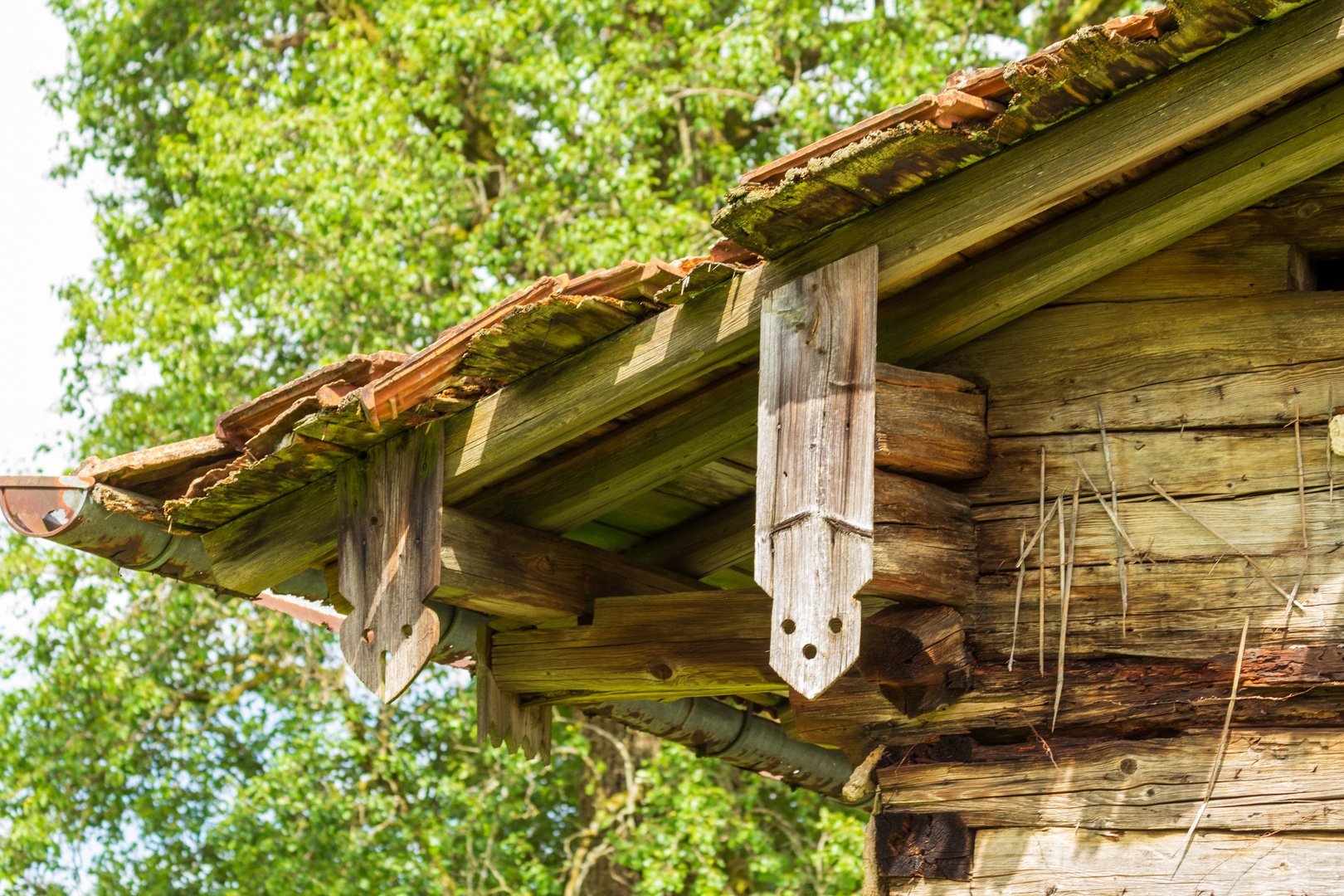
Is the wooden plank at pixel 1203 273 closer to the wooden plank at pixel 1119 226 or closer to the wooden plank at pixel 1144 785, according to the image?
the wooden plank at pixel 1119 226

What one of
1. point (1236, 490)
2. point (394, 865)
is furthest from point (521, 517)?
point (394, 865)

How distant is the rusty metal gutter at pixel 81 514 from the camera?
3287 mm

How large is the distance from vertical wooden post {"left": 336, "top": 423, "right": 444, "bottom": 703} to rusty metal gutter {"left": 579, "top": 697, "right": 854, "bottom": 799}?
1114mm

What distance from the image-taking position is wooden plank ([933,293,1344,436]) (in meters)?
2.85

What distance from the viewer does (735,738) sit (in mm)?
4770

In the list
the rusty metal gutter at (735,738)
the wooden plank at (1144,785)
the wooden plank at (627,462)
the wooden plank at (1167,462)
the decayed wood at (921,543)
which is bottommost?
the wooden plank at (1144,785)

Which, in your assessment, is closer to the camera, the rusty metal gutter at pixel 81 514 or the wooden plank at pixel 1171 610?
the wooden plank at pixel 1171 610

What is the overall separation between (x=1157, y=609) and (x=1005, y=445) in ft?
1.62

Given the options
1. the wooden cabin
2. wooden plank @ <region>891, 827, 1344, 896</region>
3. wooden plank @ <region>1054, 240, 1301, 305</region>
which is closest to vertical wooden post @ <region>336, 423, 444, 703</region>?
the wooden cabin

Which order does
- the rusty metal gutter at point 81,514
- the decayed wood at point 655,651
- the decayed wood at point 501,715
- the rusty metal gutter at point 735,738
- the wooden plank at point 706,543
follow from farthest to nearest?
1. the rusty metal gutter at point 735,738
2. the wooden plank at point 706,543
3. the decayed wood at point 501,715
4. the decayed wood at point 655,651
5. the rusty metal gutter at point 81,514

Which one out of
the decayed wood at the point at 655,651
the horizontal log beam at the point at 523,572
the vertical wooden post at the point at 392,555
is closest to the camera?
the vertical wooden post at the point at 392,555

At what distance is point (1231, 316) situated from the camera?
2932 millimetres

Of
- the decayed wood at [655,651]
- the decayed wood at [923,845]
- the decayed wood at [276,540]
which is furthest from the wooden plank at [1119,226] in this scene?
the decayed wood at [276,540]

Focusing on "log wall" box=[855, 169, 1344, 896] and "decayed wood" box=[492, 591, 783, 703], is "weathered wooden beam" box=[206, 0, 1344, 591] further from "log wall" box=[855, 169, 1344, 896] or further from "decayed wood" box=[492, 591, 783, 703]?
"decayed wood" box=[492, 591, 783, 703]
